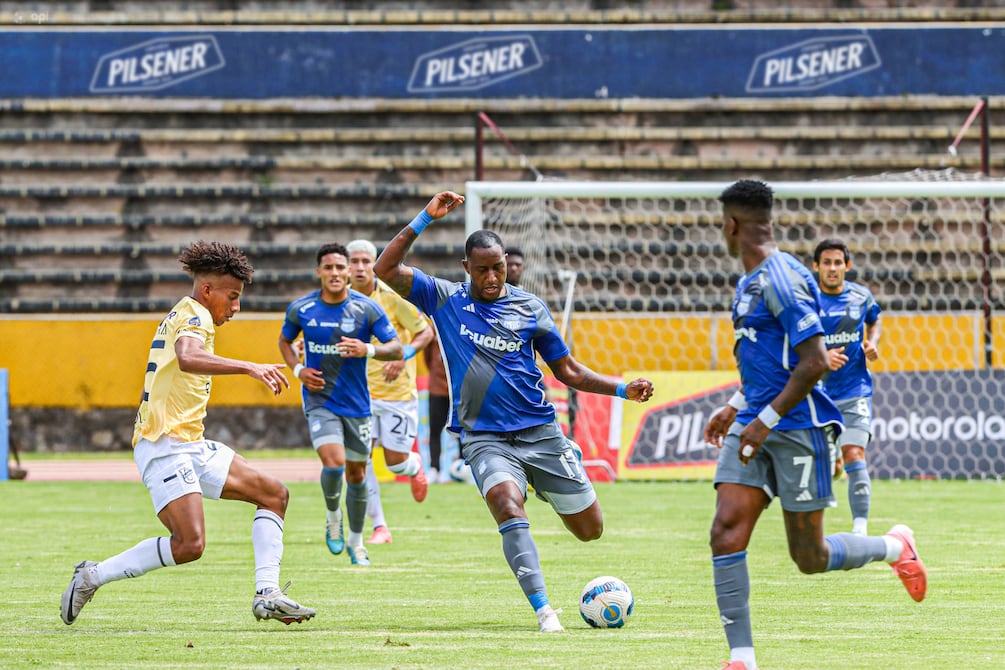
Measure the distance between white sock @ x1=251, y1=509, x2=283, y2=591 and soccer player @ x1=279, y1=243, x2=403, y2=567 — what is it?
3059 mm

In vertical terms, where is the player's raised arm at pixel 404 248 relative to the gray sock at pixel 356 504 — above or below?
above

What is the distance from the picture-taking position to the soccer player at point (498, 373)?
809 cm

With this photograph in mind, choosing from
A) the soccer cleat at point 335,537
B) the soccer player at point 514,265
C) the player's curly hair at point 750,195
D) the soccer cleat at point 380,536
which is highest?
the soccer player at point 514,265

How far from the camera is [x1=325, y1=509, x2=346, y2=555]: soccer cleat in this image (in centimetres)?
1091

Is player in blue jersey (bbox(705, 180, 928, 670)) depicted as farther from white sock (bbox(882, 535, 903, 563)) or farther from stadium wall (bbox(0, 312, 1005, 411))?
stadium wall (bbox(0, 312, 1005, 411))

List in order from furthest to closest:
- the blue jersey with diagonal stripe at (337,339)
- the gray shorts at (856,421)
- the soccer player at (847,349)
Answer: the gray shorts at (856,421) → the soccer player at (847,349) → the blue jersey with diagonal stripe at (337,339)

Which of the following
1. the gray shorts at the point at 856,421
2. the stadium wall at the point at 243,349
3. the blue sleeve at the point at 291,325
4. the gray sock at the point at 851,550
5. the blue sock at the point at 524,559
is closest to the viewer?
the gray sock at the point at 851,550

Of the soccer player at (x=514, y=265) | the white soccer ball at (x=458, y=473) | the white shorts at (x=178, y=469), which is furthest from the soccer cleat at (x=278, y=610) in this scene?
the white soccer ball at (x=458, y=473)

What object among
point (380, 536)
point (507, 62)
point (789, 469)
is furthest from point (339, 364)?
point (507, 62)

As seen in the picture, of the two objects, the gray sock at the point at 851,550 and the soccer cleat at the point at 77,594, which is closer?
the gray sock at the point at 851,550

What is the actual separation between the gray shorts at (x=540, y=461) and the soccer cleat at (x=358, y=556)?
266 centimetres

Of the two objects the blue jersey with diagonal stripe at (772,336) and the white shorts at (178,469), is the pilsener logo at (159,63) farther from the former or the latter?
the blue jersey with diagonal stripe at (772,336)

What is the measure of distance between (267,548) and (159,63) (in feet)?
63.5

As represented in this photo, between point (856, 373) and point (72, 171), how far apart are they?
1730cm
